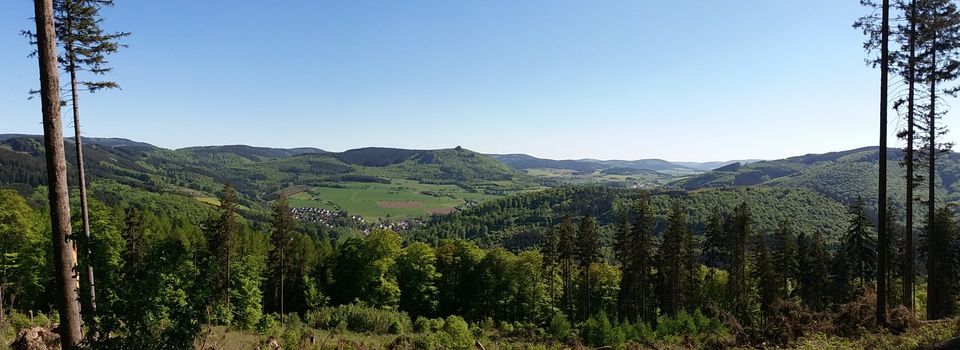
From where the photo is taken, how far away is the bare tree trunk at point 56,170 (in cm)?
871

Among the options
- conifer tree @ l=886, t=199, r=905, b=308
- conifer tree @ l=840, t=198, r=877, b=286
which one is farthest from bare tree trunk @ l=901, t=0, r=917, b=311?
conifer tree @ l=840, t=198, r=877, b=286

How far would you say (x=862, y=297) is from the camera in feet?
60.9

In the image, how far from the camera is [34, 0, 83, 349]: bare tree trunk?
871 centimetres

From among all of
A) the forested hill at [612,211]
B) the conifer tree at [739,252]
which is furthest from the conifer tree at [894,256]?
the forested hill at [612,211]

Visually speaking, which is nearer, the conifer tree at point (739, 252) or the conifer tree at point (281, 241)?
the conifer tree at point (281, 241)

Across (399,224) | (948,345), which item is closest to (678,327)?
(948,345)

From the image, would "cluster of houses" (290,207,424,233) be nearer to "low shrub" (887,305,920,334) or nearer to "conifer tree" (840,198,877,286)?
"conifer tree" (840,198,877,286)

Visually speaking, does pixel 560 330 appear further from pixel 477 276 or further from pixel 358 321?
pixel 477 276

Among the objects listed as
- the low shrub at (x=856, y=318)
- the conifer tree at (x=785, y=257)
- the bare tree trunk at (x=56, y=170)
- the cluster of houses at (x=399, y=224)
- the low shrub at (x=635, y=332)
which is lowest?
the cluster of houses at (x=399, y=224)

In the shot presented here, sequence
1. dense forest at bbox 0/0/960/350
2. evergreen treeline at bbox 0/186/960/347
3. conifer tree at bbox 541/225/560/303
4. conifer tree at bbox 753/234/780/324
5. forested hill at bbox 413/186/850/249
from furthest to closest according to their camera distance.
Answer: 1. forested hill at bbox 413/186/850/249
2. conifer tree at bbox 541/225/560/303
3. conifer tree at bbox 753/234/780/324
4. evergreen treeline at bbox 0/186/960/347
5. dense forest at bbox 0/0/960/350

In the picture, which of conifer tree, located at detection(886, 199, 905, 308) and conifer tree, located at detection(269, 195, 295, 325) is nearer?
conifer tree, located at detection(886, 199, 905, 308)

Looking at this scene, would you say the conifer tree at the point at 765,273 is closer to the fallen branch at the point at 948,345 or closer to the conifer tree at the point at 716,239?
the conifer tree at the point at 716,239

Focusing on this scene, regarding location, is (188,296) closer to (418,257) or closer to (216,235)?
(216,235)

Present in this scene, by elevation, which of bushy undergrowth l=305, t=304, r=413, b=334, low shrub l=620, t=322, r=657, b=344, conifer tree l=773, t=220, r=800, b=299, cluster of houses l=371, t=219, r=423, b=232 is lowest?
cluster of houses l=371, t=219, r=423, b=232
